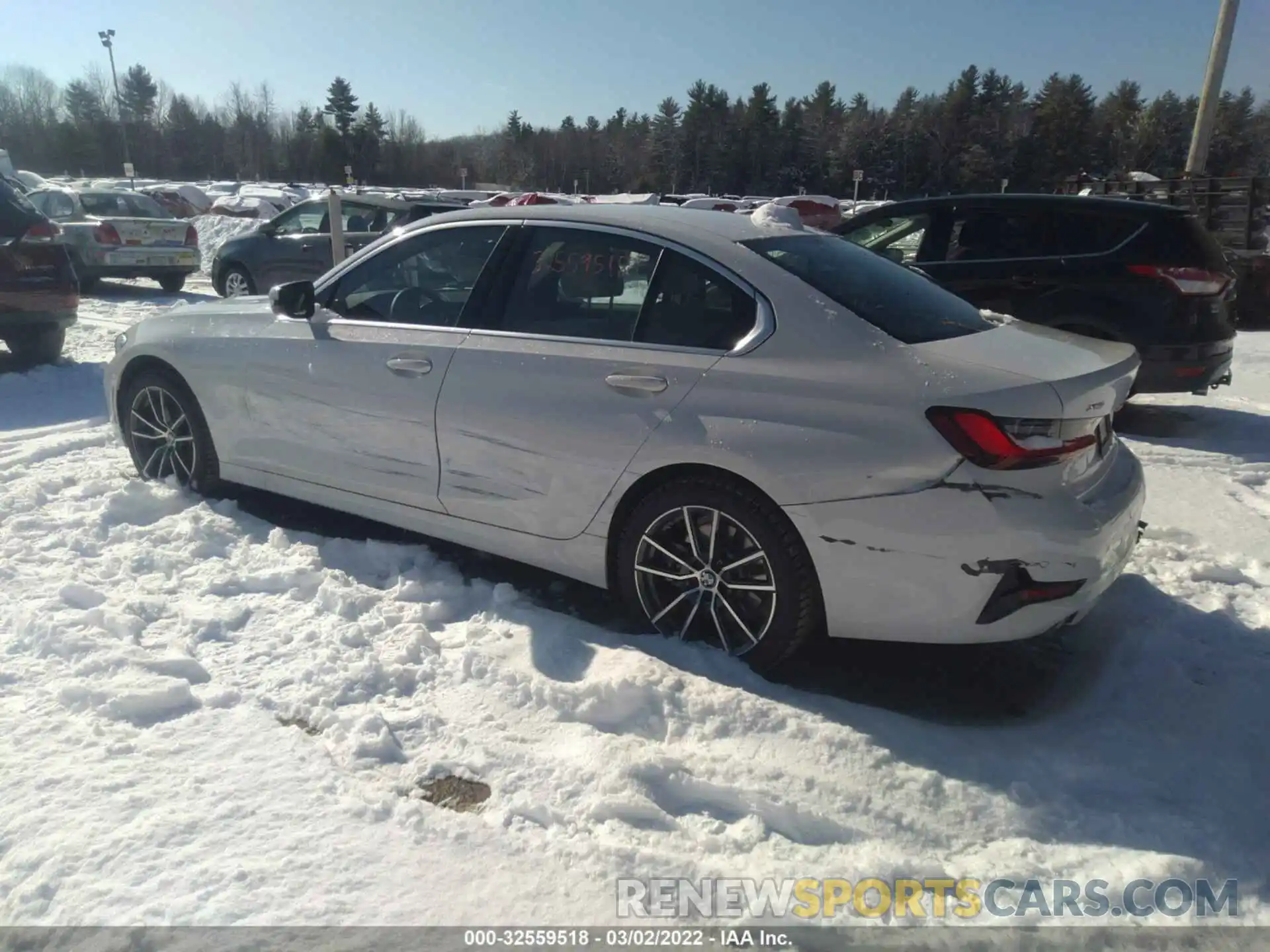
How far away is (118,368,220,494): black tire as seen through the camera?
4.74 meters

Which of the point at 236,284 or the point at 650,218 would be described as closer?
the point at 650,218

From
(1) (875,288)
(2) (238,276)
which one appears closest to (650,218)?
(1) (875,288)

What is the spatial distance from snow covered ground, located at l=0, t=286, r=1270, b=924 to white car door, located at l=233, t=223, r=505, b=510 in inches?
16.0

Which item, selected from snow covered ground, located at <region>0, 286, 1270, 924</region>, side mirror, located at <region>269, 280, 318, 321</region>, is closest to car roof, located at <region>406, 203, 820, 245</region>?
side mirror, located at <region>269, 280, 318, 321</region>

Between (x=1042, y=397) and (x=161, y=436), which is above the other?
(x=1042, y=397)

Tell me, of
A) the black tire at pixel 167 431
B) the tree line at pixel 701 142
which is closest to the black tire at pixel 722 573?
the black tire at pixel 167 431

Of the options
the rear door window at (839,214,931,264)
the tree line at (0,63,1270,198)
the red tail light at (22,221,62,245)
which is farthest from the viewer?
the tree line at (0,63,1270,198)

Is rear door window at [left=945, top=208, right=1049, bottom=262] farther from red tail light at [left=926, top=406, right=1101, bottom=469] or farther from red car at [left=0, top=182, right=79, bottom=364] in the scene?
red car at [left=0, top=182, right=79, bottom=364]

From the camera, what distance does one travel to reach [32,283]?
8.01 metres

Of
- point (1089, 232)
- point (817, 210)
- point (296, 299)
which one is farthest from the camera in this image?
point (817, 210)

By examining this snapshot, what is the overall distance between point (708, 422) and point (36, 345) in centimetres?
791

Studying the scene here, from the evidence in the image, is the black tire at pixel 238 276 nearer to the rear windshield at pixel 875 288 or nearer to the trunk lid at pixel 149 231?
the trunk lid at pixel 149 231

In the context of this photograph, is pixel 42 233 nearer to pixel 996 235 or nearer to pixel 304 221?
pixel 304 221

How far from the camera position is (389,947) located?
207cm
